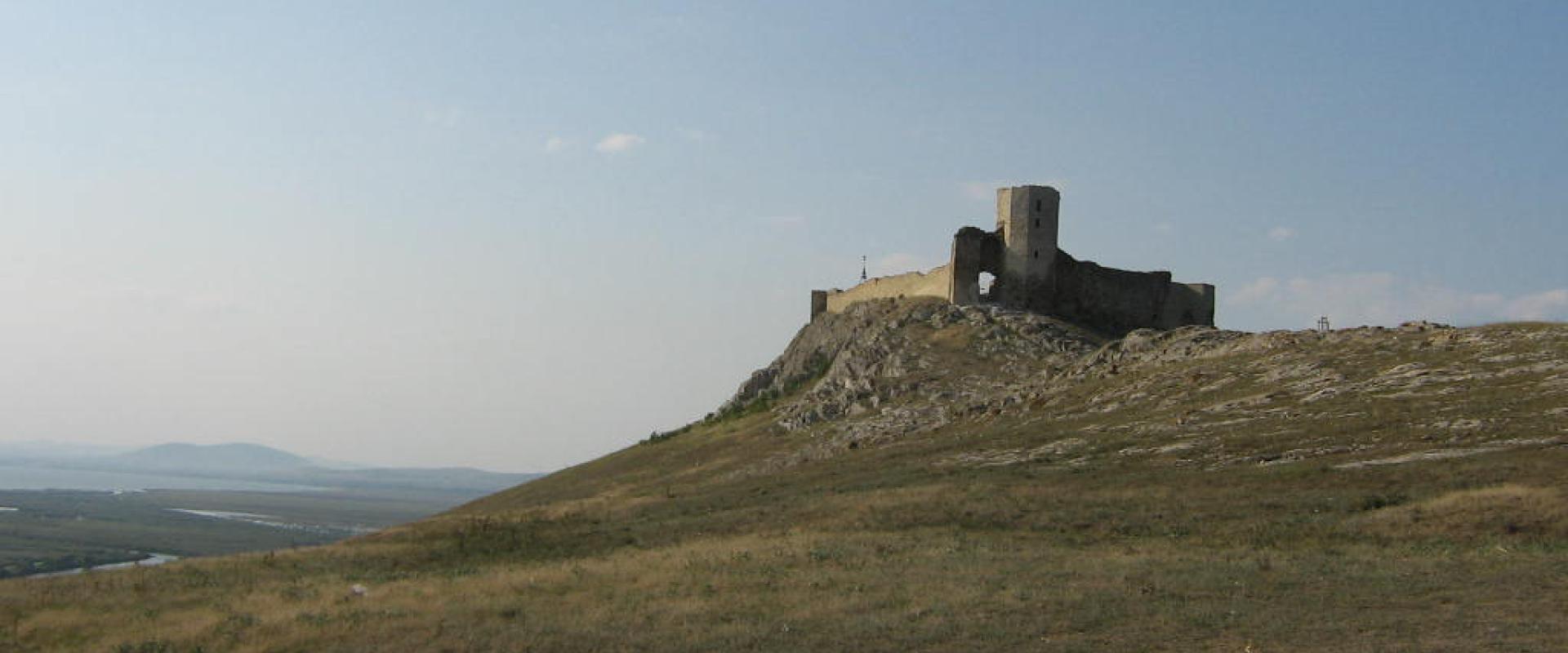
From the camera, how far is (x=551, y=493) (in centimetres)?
6281

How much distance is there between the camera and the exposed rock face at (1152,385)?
127 ft

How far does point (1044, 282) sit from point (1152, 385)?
22598 millimetres

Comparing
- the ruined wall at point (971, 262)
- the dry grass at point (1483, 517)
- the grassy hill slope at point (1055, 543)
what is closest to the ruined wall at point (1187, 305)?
the ruined wall at point (971, 262)

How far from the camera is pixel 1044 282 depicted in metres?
73.0

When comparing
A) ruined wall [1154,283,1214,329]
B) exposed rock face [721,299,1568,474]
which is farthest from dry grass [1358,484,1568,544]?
ruined wall [1154,283,1214,329]

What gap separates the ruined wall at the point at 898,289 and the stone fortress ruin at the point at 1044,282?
8cm

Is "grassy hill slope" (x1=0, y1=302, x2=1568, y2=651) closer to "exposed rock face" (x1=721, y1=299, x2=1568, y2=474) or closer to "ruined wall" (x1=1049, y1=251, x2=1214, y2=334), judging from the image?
"exposed rock face" (x1=721, y1=299, x2=1568, y2=474)

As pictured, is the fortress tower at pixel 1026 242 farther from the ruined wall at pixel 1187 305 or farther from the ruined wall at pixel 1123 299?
the ruined wall at pixel 1187 305

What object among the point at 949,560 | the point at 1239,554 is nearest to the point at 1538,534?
the point at 1239,554

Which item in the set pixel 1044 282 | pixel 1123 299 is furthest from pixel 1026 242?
pixel 1123 299

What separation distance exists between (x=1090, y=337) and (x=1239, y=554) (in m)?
41.7

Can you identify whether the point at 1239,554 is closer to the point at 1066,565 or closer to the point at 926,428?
the point at 1066,565

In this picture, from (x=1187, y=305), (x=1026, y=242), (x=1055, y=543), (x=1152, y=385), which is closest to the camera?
(x=1055, y=543)

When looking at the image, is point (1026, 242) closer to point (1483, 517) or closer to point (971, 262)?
point (971, 262)
